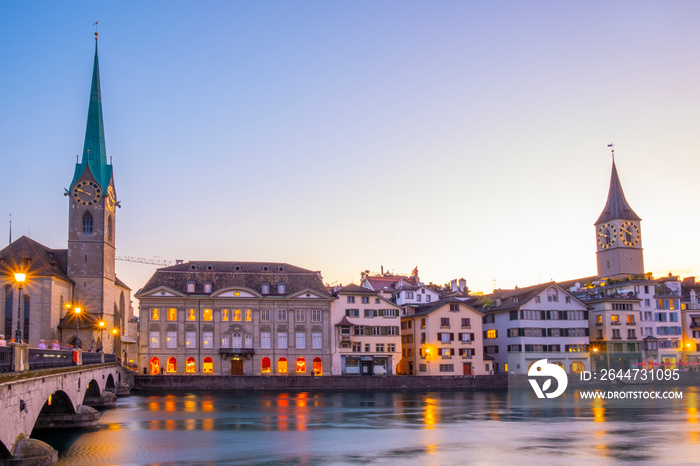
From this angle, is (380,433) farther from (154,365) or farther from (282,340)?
(154,365)

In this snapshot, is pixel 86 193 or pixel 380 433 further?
pixel 86 193

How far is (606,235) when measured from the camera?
16762 centimetres

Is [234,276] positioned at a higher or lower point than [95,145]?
lower

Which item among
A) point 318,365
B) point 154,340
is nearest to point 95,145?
point 154,340

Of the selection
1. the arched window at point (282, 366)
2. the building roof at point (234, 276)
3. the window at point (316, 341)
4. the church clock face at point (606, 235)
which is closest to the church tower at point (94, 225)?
the building roof at point (234, 276)

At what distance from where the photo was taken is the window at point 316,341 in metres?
104

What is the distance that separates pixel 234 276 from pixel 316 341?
14.2m

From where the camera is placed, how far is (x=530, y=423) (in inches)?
2329

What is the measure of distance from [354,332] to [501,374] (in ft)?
66.0

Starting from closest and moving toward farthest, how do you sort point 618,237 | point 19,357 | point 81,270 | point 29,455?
1. point 29,455
2. point 19,357
3. point 81,270
4. point 618,237

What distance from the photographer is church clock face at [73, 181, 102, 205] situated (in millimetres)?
104500

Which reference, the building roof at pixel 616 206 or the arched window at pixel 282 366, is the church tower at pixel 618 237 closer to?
the building roof at pixel 616 206

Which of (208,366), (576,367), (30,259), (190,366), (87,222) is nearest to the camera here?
(30,259)

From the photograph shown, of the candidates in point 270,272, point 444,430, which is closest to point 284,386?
point 270,272
